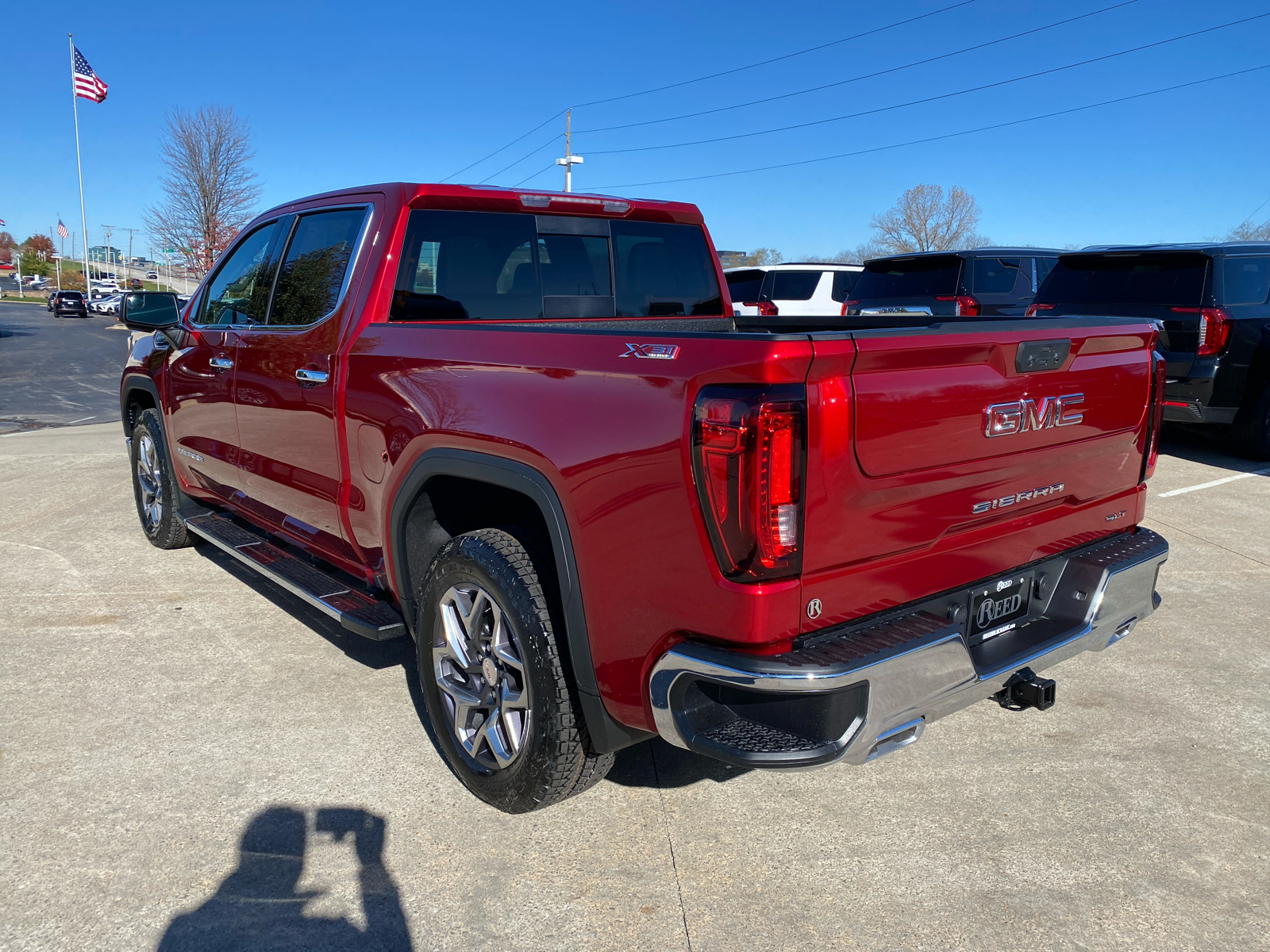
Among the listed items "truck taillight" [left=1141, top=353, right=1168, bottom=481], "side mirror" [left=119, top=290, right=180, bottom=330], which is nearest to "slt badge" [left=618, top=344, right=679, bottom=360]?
"truck taillight" [left=1141, top=353, right=1168, bottom=481]

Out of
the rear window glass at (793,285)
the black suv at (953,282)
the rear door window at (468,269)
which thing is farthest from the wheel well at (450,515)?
the rear window glass at (793,285)

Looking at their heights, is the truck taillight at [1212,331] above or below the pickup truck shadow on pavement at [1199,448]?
above

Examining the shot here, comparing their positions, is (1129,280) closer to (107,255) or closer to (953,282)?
(953,282)

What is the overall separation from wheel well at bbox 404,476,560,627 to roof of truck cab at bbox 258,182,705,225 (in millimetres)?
1093

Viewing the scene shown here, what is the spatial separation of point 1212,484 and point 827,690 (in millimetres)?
7032

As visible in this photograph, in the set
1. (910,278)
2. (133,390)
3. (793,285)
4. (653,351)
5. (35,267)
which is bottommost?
(133,390)

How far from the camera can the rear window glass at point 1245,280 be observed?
27.0 ft

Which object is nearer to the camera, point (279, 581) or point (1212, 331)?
point (279, 581)

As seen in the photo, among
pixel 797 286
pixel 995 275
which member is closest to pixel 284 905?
pixel 995 275

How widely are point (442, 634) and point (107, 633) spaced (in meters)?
2.40

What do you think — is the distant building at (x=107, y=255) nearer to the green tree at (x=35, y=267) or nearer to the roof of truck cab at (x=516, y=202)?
the green tree at (x=35, y=267)

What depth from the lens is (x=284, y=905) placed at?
2.56 metres

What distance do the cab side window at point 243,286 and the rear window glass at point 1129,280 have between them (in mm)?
7290

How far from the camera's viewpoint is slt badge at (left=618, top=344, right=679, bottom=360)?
228 centimetres
